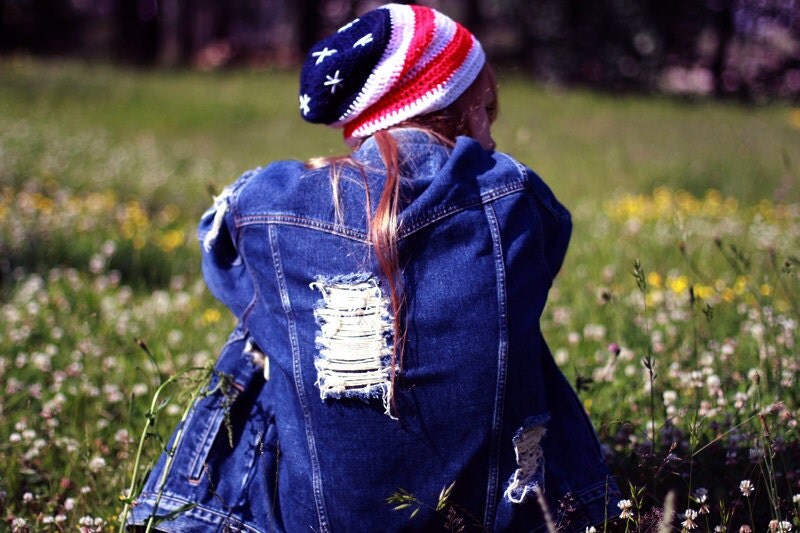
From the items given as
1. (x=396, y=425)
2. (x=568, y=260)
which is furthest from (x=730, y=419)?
(x=568, y=260)

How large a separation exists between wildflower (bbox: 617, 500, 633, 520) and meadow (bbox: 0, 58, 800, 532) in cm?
1

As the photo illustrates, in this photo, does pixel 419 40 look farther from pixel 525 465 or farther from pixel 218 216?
pixel 525 465

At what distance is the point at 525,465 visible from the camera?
211cm

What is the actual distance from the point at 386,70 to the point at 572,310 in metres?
2.36

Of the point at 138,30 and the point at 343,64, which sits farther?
the point at 138,30

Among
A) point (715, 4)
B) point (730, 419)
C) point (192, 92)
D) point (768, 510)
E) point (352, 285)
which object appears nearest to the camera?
point (352, 285)

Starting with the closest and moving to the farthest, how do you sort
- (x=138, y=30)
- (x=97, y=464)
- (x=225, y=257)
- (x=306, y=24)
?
(x=225, y=257)
(x=97, y=464)
(x=138, y=30)
(x=306, y=24)

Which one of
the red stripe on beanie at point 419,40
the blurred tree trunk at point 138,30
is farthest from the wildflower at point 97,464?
the blurred tree trunk at point 138,30

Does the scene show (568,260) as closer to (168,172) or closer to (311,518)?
(311,518)

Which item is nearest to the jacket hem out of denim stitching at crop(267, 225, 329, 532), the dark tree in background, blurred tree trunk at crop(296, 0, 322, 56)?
denim stitching at crop(267, 225, 329, 532)

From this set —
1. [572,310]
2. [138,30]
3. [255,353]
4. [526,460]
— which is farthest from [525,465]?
[138,30]

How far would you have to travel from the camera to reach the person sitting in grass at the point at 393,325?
2.01m

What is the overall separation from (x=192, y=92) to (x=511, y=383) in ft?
44.8

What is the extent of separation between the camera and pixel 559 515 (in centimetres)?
217
